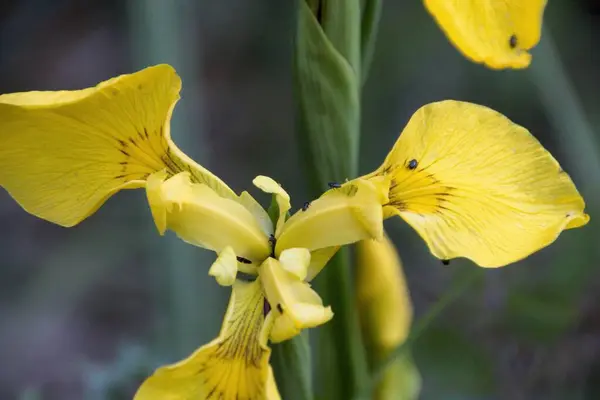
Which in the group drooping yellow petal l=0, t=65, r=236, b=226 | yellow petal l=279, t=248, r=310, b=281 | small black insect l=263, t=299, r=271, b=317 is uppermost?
drooping yellow petal l=0, t=65, r=236, b=226

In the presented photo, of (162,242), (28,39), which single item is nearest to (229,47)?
(28,39)

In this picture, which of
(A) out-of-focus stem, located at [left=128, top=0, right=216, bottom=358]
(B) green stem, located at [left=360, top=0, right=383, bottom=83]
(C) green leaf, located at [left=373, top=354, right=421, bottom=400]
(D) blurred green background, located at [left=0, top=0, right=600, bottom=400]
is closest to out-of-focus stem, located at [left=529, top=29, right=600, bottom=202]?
(D) blurred green background, located at [left=0, top=0, right=600, bottom=400]

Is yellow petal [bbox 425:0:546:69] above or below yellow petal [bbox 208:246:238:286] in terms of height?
above

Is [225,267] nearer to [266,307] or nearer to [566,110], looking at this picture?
[266,307]

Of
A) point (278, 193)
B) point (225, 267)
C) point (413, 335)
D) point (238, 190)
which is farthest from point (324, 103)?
point (238, 190)

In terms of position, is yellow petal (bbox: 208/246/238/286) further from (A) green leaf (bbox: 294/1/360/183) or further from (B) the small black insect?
(A) green leaf (bbox: 294/1/360/183)

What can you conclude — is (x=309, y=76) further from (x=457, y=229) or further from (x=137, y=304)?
(x=137, y=304)
